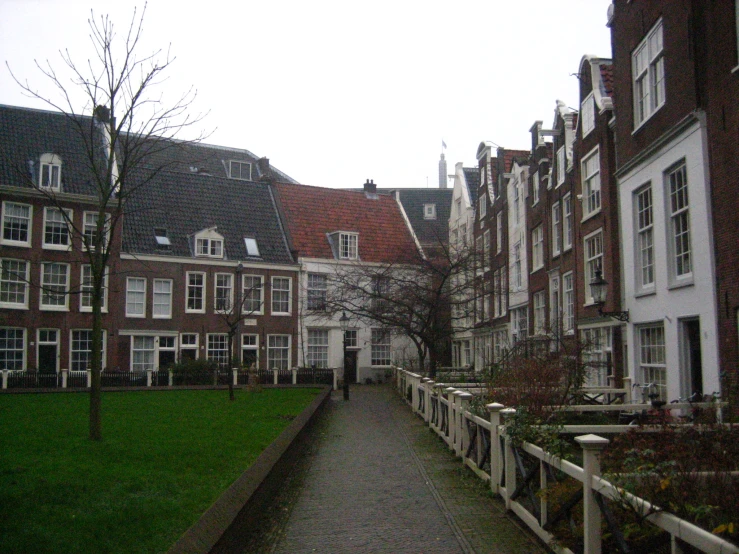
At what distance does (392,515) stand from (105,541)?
3.49m

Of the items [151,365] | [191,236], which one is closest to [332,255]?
[191,236]

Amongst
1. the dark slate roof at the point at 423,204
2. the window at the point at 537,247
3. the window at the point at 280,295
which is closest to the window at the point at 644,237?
the window at the point at 537,247

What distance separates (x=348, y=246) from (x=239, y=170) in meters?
15.5

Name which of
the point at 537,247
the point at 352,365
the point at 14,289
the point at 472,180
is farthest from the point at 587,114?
the point at 352,365

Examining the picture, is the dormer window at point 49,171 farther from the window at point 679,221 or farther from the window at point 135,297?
the window at point 679,221

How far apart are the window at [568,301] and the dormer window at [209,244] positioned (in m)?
23.7

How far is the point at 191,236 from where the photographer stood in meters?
44.7

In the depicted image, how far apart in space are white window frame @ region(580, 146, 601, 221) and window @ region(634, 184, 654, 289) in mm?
5604

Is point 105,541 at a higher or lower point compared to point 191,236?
lower

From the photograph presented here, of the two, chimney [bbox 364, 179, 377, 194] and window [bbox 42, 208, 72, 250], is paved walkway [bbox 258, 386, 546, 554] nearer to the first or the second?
window [bbox 42, 208, 72, 250]

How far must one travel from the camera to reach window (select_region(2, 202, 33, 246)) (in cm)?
3722

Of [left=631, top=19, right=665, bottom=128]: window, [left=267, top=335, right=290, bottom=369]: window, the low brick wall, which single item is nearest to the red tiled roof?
[left=267, top=335, right=290, bottom=369]: window

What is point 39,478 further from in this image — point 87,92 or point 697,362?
point 697,362

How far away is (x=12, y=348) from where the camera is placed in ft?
123
